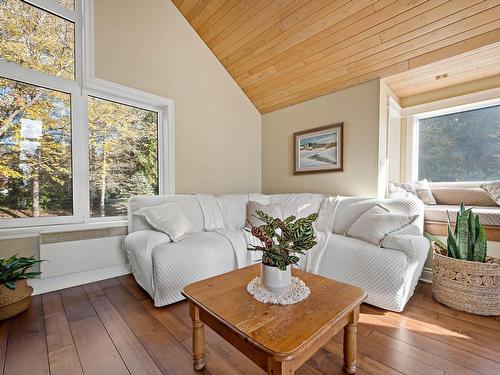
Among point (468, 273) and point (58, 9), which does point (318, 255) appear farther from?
point (58, 9)

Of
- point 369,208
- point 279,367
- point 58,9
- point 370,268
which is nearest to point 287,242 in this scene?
point 279,367

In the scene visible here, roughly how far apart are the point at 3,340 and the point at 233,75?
144 inches

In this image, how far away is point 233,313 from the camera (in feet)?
3.23

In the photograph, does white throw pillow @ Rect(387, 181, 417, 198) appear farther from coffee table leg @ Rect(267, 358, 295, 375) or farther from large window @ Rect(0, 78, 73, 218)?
large window @ Rect(0, 78, 73, 218)

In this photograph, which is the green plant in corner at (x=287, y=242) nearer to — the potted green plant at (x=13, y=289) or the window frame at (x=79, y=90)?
the potted green plant at (x=13, y=289)

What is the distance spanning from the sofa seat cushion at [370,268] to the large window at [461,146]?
6.06 feet

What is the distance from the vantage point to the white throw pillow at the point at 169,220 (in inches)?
81.7

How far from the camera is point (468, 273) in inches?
66.4

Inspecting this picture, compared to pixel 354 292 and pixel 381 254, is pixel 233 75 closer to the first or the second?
pixel 381 254

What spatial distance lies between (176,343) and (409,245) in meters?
1.80

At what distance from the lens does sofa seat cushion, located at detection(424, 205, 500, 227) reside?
6.58 ft

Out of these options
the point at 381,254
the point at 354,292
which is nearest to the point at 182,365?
the point at 354,292

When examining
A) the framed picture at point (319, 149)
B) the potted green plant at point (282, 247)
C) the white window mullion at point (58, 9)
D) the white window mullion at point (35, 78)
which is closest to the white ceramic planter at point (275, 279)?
the potted green plant at point (282, 247)

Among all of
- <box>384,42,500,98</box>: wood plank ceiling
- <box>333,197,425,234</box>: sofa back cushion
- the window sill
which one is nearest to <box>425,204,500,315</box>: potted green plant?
<box>333,197,425,234</box>: sofa back cushion
